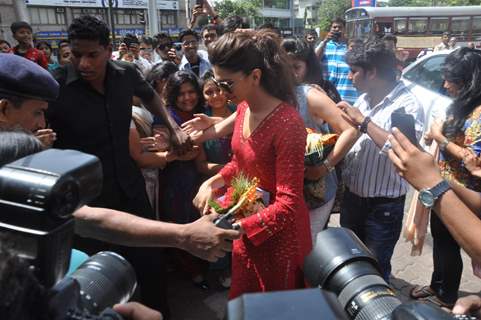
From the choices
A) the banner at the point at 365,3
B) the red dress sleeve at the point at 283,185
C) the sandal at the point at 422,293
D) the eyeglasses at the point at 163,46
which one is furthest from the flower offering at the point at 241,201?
the banner at the point at 365,3

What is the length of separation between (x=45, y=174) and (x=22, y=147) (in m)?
0.18

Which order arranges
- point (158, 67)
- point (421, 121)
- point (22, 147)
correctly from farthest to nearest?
point (158, 67)
point (421, 121)
point (22, 147)

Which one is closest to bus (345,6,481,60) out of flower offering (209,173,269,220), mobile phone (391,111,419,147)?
flower offering (209,173,269,220)

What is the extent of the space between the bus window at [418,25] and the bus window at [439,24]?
0.28 meters

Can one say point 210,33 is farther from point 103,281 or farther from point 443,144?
point 103,281

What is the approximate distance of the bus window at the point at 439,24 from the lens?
1738 cm

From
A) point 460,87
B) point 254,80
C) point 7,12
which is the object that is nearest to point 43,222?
point 254,80

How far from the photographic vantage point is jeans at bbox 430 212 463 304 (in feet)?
8.93

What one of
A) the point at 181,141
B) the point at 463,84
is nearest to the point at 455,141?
the point at 463,84

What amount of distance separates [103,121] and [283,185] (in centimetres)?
113

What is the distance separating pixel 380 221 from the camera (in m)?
2.51

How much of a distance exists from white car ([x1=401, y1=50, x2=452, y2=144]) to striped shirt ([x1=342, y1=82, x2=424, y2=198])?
2474 millimetres

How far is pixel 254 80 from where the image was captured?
1.78 meters

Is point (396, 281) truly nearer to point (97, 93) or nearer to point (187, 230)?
point (187, 230)
